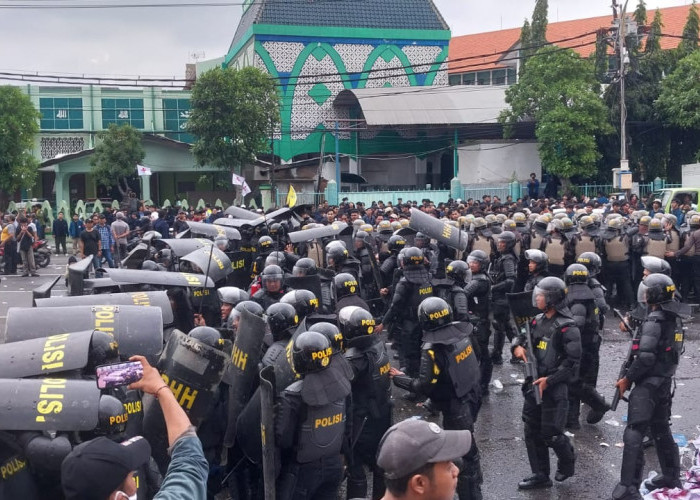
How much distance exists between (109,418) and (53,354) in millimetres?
679

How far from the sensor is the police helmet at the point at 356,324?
6.12 m

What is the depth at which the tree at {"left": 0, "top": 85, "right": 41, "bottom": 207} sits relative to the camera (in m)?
33.1

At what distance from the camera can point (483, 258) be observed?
391 inches

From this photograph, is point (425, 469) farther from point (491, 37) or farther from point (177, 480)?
point (491, 37)

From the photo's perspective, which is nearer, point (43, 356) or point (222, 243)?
point (43, 356)

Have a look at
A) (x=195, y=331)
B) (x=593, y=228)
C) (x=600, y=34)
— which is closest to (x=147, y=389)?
(x=195, y=331)

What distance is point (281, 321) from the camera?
6.14m

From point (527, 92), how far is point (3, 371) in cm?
3217

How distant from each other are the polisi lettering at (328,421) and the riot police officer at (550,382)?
6.98 feet

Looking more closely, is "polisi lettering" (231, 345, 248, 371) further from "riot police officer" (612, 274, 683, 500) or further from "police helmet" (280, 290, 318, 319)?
"riot police officer" (612, 274, 683, 500)

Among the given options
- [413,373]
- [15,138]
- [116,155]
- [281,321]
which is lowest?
[413,373]

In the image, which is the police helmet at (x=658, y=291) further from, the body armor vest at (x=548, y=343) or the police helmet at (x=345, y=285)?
the police helmet at (x=345, y=285)

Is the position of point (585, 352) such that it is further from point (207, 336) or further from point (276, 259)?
point (207, 336)

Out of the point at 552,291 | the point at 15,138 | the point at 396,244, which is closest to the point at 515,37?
the point at 15,138
